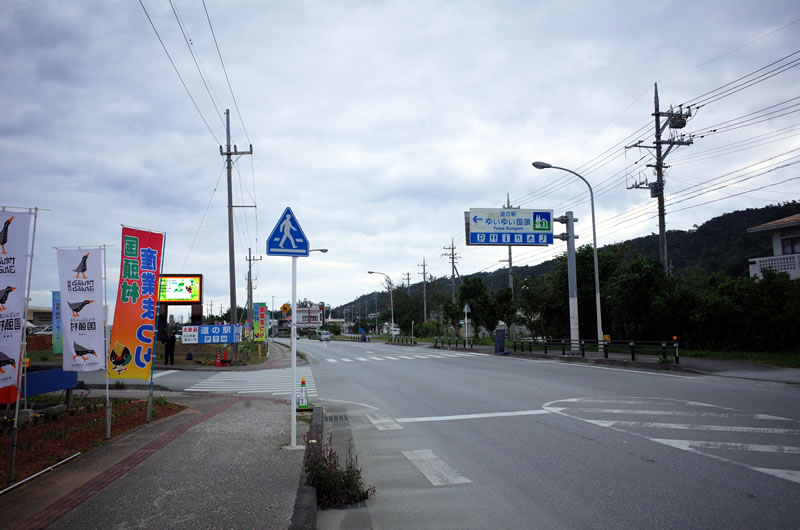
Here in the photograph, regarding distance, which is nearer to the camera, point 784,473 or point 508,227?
point 784,473

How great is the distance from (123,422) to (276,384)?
8779mm

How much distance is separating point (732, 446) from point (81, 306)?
383 inches

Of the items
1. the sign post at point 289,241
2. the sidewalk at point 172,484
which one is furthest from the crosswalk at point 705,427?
the sign post at point 289,241

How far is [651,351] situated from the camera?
24.5 metres

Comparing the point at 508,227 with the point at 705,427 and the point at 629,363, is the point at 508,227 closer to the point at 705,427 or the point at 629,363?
the point at 629,363

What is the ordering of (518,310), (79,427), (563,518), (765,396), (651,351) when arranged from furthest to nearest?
(518,310), (651,351), (765,396), (79,427), (563,518)

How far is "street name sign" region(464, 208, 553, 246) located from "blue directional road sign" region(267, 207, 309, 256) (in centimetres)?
1972

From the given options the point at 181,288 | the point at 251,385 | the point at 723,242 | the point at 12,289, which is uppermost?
the point at 723,242

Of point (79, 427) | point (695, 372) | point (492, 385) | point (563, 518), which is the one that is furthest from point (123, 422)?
point (695, 372)

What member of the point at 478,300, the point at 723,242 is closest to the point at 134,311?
the point at 478,300

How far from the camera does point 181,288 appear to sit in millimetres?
32375

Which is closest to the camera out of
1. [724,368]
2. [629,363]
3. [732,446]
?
[732,446]

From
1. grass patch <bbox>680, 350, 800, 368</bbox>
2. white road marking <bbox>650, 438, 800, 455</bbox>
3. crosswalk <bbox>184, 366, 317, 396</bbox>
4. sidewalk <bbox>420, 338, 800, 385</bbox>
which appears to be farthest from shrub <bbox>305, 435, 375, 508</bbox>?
grass patch <bbox>680, 350, 800, 368</bbox>

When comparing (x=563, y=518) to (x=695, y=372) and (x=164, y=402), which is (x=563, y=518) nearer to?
(x=164, y=402)
